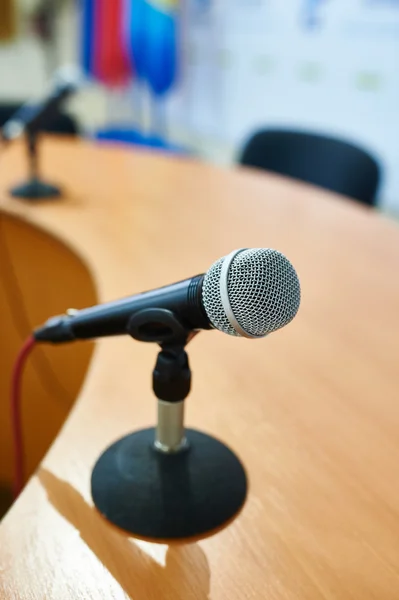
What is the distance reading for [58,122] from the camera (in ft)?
7.15

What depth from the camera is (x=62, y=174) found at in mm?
1581

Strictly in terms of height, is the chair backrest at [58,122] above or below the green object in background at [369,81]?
below

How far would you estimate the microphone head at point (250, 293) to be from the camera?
39cm

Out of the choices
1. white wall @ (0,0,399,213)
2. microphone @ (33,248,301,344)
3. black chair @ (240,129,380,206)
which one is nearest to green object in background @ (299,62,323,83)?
white wall @ (0,0,399,213)

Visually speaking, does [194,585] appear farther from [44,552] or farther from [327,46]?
[327,46]

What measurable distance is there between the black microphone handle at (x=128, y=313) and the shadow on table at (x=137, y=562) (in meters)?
0.15

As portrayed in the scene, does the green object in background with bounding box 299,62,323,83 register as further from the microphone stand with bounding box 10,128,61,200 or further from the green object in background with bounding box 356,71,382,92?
the microphone stand with bounding box 10,128,61,200

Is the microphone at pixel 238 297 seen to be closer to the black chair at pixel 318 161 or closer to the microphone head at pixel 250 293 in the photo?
the microphone head at pixel 250 293

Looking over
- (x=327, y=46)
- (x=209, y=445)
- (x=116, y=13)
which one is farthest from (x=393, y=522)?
(x=116, y=13)

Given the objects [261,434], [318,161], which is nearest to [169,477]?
[261,434]

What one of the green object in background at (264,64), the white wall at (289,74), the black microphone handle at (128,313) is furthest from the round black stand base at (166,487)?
the green object in background at (264,64)

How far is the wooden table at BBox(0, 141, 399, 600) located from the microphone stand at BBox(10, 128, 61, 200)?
0.18 metres

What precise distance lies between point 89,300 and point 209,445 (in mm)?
617

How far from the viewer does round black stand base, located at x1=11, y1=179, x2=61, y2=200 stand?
1366 millimetres
